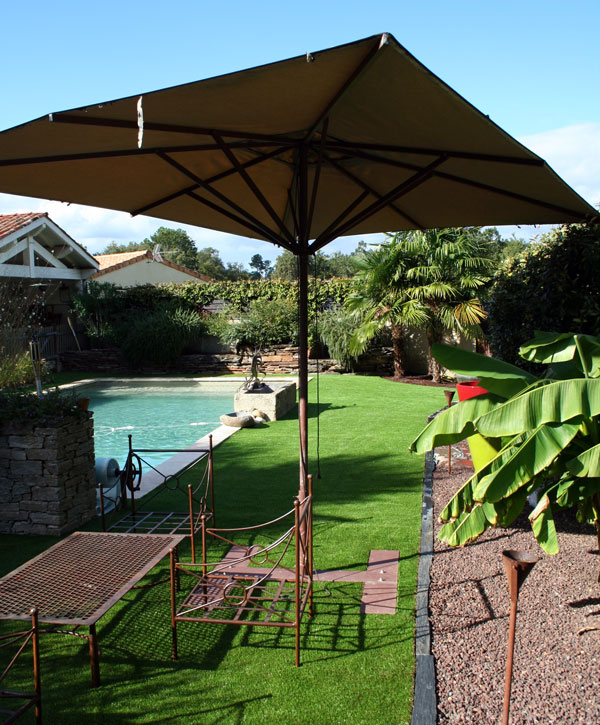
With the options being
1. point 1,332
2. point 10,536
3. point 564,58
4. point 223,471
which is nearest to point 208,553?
point 10,536

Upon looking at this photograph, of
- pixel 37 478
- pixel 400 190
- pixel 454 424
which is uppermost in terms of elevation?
pixel 400 190

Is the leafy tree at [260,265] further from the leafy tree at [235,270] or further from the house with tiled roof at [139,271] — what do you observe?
the house with tiled roof at [139,271]

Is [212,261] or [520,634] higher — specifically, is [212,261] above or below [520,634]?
above

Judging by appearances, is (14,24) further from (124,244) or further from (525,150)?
(124,244)

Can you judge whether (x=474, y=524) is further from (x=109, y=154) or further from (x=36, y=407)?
(x=36, y=407)

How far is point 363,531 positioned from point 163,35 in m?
6.09

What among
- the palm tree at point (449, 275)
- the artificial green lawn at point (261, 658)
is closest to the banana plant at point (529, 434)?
the artificial green lawn at point (261, 658)

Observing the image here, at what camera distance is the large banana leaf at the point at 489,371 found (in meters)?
4.07

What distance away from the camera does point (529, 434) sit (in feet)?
10.8

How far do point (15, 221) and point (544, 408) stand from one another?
21274mm

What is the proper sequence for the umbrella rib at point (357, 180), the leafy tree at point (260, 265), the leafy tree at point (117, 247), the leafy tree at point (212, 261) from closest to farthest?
the umbrella rib at point (357, 180)
the leafy tree at point (212, 261)
the leafy tree at point (117, 247)
the leafy tree at point (260, 265)

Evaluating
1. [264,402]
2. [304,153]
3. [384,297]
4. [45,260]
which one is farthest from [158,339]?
[304,153]

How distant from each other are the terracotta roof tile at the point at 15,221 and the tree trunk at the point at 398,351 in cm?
1292

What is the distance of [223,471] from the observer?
827cm
